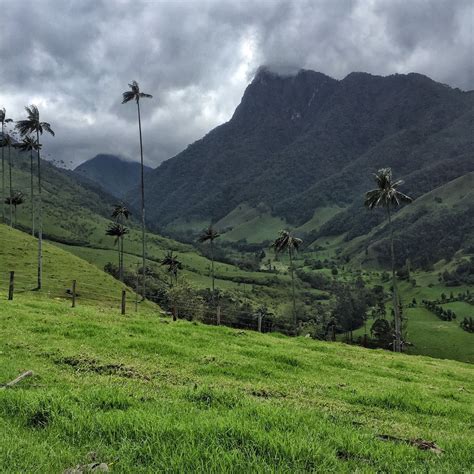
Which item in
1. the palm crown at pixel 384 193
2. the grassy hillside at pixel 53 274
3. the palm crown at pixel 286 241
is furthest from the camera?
the palm crown at pixel 286 241

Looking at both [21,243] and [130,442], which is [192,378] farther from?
[21,243]

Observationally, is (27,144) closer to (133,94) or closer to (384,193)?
(133,94)

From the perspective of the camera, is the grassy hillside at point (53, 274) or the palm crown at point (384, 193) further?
the palm crown at point (384, 193)

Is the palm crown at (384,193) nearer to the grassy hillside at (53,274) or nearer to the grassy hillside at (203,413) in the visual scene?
the grassy hillside at (53,274)

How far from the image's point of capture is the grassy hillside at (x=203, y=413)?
22.4 feet

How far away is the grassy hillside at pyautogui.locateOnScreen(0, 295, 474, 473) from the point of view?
6836 millimetres

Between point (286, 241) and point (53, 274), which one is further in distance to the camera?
point (286, 241)

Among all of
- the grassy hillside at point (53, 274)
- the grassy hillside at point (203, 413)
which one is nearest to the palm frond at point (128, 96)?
the grassy hillside at point (53, 274)

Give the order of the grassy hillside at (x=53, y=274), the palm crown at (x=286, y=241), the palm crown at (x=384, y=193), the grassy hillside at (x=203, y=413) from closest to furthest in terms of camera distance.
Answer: the grassy hillside at (x=203, y=413) < the grassy hillside at (x=53, y=274) < the palm crown at (x=384, y=193) < the palm crown at (x=286, y=241)

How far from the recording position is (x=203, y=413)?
8992 millimetres

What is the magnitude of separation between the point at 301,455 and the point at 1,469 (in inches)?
167

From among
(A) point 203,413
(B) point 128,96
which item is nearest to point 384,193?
(B) point 128,96

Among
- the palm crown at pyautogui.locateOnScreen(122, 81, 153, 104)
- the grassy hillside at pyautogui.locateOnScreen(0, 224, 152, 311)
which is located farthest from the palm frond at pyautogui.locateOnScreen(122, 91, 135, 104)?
the grassy hillside at pyautogui.locateOnScreen(0, 224, 152, 311)

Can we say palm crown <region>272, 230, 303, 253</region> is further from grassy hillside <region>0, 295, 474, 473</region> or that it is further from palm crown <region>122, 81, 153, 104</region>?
grassy hillside <region>0, 295, 474, 473</region>
